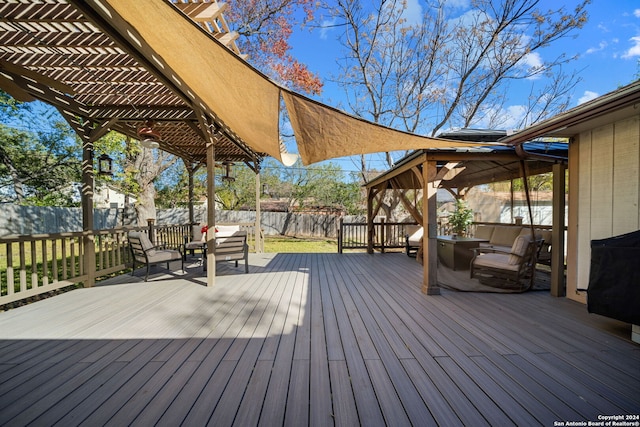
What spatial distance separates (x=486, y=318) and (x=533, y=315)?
635 mm

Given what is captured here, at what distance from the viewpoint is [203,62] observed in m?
2.03

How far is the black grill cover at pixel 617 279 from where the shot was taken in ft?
7.48

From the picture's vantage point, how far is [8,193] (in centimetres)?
964

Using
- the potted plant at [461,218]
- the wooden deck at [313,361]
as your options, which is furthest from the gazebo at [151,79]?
the potted plant at [461,218]

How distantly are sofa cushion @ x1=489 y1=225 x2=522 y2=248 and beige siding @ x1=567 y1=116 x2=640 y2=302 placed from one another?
2.72 metres

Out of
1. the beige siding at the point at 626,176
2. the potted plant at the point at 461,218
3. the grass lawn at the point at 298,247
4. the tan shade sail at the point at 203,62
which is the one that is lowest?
the grass lawn at the point at 298,247

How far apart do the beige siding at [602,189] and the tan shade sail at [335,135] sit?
1.93 meters

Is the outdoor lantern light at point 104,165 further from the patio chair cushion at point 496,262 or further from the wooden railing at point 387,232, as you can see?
the patio chair cushion at point 496,262

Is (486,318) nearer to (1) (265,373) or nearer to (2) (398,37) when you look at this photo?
(1) (265,373)

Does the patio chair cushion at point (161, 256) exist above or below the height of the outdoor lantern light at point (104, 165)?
below

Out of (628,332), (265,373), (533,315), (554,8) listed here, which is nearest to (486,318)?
(533,315)

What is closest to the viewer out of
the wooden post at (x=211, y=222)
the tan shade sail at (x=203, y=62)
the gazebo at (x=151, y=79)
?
the tan shade sail at (x=203, y=62)

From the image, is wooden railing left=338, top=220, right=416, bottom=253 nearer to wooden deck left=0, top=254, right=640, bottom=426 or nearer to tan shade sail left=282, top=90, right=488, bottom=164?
wooden deck left=0, top=254, right=640, bottom=426

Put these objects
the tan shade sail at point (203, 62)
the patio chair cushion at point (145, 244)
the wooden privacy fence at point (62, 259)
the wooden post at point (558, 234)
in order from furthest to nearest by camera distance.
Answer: the patio chair cushion at point (145, 244), the wooden post at point (558, 234), the wooden privacy fence at point (62, 259), the tan shade sail at point (203, 62)
